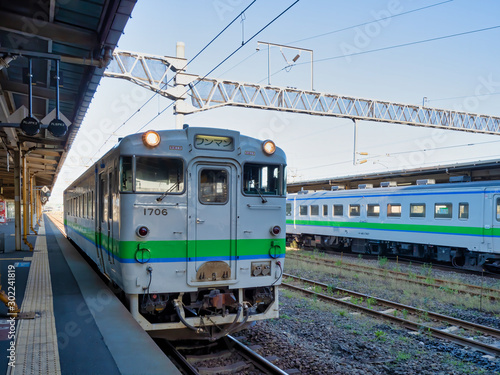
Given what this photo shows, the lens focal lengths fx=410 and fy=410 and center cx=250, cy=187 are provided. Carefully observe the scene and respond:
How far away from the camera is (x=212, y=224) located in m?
5.93

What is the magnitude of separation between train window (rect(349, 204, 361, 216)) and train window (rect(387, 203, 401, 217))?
1.78m

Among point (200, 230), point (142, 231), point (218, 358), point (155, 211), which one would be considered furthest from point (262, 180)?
point (218, 358)

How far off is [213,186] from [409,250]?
46.6ft

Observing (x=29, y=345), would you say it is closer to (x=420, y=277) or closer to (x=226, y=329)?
(x=226, y=329)

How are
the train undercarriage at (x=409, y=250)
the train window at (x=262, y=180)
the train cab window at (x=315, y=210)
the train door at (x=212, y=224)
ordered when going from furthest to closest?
the train cab window at (x=315, y=210)
the train undercarriage at (x=409, y=250)
the train window at (x=262, y=180)
the train door at (x=212, y=224)

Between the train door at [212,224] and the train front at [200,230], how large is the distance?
1cm

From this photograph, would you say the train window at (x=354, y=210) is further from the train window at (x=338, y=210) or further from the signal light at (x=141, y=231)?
the signal light at (x=141, y=231)

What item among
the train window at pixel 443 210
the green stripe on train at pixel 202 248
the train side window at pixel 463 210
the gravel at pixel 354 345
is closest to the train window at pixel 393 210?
the train window at pixel 443 210

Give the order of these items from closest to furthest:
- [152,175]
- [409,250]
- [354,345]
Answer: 1. [152,175]
2. [354,345]
3. [409,250]

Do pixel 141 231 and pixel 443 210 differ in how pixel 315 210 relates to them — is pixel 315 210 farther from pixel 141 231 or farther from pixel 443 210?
pixel 141 231

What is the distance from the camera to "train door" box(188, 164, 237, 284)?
5809 millimetres

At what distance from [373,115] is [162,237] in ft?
58.1

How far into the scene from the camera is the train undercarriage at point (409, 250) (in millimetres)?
15031

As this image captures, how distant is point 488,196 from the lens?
45.8ft
